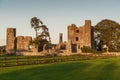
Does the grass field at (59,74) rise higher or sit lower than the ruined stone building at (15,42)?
lower

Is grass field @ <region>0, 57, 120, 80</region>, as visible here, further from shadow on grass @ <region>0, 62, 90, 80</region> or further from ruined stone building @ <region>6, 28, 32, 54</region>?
ruined stone building @ <region>6, 28, 32, 54</region>

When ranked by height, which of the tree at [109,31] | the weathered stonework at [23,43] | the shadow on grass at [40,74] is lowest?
the shadow on grass at [40,74]

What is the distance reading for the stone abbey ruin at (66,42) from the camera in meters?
82.6

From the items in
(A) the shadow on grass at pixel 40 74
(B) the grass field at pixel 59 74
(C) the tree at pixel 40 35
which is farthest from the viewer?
(C) the tree at pixel 40 35

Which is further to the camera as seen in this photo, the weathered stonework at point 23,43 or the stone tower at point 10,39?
the weathered stonework at point 23,43

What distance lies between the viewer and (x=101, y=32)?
94188 millimetres

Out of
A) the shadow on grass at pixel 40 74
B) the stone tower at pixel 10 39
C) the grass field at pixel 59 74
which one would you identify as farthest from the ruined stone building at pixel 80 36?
the shadow on grass at pixel 40 74

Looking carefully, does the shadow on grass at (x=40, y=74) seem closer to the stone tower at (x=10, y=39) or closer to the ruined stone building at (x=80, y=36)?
the ruined stone building at (x=80, y=36)

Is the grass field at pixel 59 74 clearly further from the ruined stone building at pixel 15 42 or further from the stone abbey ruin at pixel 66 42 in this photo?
the ruined stone building at pixel 15 42

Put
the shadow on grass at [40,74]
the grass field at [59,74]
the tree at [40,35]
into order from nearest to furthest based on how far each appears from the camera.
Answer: the shadow on grass at [40,74], the grass field at [59,74], the tree at [40,35]

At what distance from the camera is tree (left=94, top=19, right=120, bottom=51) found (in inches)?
3575

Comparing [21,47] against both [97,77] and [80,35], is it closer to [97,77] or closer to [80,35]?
[80,35]

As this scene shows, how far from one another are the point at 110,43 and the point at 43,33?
20912mm

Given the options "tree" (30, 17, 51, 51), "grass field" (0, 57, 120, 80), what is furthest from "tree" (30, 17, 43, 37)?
"grass field" (0, 57, 120, 80)
